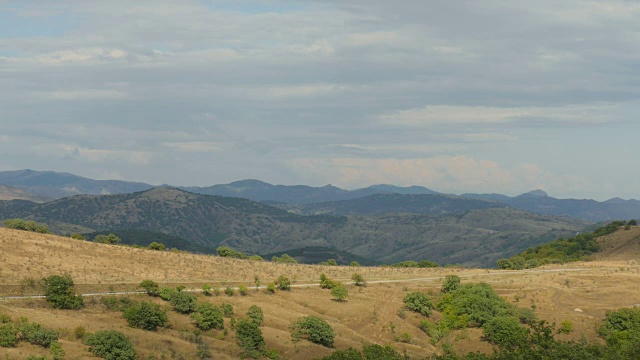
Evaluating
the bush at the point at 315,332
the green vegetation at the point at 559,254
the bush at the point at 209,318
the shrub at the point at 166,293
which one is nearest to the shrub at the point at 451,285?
the bush at the point at 315,332

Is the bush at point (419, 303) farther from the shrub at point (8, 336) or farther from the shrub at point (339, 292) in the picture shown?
the shrub at point (8, 336)

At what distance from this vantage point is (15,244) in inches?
4245

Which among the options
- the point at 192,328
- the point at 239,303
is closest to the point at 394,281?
the point at 239,303

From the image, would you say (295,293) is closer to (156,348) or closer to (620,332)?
(156,348)

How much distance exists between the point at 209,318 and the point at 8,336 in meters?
23.3

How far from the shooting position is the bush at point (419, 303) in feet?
324

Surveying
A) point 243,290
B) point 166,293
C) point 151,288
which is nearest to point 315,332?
point 243,290

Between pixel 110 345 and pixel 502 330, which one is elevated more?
pixel 110 345

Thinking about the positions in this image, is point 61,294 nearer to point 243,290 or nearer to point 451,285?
point 243,290

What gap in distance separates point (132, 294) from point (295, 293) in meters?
24.3

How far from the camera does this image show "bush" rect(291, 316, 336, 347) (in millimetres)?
82312

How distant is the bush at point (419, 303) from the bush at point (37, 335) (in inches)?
1959

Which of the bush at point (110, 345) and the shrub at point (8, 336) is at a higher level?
the shrub at point (8, 336)

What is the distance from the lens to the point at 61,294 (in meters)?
79.4
